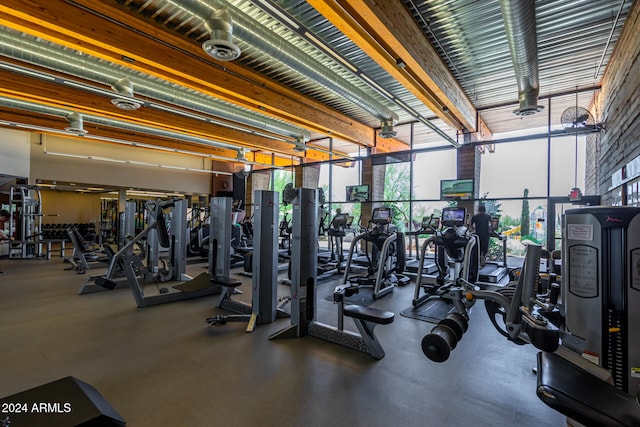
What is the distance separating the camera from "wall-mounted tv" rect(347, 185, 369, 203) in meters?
9.95

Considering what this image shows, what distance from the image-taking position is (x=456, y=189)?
8.13 metres

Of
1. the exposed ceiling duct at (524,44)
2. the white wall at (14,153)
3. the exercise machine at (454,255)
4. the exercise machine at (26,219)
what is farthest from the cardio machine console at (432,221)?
the white wall at (14,153)

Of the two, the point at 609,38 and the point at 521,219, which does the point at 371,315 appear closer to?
the point at 609,38

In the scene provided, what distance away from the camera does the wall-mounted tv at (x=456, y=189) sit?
26.1ft

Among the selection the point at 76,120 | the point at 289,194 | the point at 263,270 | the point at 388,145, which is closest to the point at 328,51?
the point at 289,194

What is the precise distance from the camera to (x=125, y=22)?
13.0 feet

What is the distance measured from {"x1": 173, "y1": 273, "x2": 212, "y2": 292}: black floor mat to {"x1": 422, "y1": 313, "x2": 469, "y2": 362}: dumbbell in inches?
153

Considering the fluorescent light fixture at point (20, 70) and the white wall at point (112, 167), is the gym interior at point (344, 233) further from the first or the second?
the white wall at point (112, 167)

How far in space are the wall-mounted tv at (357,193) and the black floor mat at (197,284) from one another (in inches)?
243

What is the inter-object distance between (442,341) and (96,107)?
7.88m

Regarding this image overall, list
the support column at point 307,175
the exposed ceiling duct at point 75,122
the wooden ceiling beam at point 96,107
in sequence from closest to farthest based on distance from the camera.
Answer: the wooden ceiling beam at point 96,107 < the exposed ceiling duct at point 75,122 < the support column at point 307,175

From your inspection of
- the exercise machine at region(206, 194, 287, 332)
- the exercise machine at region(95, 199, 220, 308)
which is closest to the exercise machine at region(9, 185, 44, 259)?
the exercise machine at region(95, 199, 220, 308)

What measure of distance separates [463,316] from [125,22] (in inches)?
198

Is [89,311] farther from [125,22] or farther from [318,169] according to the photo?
[318,169]
